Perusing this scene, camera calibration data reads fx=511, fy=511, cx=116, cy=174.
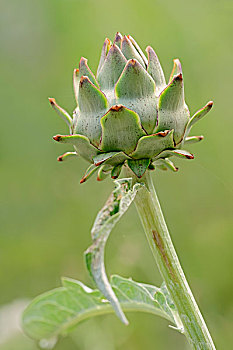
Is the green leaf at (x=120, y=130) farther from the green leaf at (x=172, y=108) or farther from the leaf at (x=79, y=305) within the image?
the leaf at (x=79, y=305)

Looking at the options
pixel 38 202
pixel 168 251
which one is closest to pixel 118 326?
pixel 38 202

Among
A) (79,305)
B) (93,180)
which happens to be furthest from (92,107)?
(93,180)

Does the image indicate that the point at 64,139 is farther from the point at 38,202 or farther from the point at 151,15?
the point at 151,15

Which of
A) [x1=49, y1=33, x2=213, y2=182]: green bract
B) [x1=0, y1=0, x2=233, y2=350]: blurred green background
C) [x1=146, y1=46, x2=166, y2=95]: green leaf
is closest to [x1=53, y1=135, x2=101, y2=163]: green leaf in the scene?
[x1=49, y1=33, x2=213, y2=182]: green bract

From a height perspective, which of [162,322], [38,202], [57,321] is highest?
[38,202]

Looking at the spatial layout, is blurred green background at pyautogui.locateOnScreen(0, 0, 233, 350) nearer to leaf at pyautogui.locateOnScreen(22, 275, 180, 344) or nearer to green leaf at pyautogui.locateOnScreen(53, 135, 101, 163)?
leaf at pyautogui.locateOnScreen(22, 275, 180, 344)

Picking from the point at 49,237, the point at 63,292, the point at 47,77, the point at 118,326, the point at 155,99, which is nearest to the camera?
the point at 155,99

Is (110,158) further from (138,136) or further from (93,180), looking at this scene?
(93,180)
